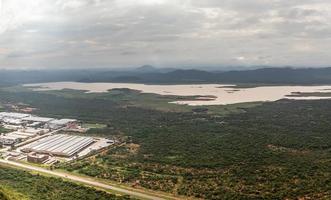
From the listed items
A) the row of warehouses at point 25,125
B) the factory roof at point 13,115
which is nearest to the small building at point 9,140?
the row of warehouses at point 25,125

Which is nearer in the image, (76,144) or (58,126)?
(76,144)

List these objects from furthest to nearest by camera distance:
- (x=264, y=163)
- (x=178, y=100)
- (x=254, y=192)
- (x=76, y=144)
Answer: (x=178, y=100), (x=76, y=144), (x=264, y=163), (x=254, y=192)

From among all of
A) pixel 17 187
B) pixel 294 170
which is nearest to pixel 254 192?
pixel 294 170

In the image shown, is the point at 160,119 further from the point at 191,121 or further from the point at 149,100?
the point at 149,100

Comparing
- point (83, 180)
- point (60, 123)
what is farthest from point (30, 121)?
point (83, 180)

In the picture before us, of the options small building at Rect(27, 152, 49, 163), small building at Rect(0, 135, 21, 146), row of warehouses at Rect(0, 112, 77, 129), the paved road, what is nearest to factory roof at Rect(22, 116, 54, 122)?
row of warehouses at Rect(0, 112, 77, 129)

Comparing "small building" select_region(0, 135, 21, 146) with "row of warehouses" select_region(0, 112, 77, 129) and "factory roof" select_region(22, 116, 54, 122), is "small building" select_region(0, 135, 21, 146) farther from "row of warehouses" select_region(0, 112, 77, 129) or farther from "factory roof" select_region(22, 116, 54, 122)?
"factory roof" select_region(22, 116, 54, 122)

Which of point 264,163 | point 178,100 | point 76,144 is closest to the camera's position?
point 264,163

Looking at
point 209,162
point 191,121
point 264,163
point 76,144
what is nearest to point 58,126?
point 76,144

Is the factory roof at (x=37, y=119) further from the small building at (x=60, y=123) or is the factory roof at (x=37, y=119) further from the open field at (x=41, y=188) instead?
the open field at (x=41, y=188)
